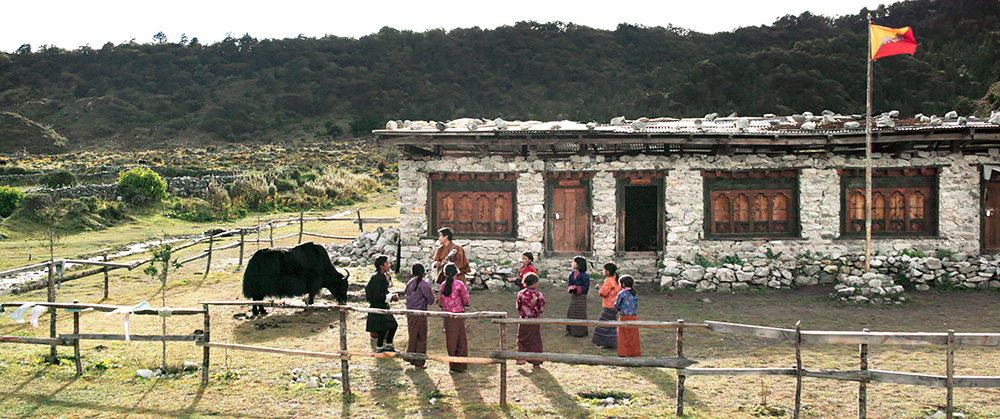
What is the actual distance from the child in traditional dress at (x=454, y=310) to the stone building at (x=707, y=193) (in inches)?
203

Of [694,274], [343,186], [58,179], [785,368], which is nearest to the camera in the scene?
[785,368]

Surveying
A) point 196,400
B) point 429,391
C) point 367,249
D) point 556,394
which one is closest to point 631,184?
point 367,249

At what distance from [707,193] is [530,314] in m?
6.58

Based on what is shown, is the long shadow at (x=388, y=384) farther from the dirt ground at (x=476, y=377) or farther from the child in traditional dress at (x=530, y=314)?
the child in traditional dress at (x=530, y=314)

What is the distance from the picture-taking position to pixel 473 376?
7.03 metres

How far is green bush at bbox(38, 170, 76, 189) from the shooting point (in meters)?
25.5

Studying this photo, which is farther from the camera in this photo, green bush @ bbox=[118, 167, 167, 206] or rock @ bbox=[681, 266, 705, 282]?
green bush @ bbox=[118, 167, 167, 206]

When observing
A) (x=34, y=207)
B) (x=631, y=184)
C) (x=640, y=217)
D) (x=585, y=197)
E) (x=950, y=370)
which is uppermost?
(x=631, y=184)

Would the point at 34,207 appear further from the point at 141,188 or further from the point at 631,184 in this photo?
the point at 631,184

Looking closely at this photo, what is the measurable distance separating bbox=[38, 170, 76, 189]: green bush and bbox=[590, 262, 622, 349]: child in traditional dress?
25.9 meters

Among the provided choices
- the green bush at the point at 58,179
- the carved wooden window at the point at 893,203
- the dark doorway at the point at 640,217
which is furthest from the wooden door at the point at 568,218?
the green bush at the point at 58,179

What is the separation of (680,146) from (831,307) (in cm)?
403

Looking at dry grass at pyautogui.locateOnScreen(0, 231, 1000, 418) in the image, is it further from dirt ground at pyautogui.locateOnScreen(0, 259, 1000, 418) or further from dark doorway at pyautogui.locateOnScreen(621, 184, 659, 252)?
dark doorway at pyautogui.locateOnScreen(621, 184, 659, 252)

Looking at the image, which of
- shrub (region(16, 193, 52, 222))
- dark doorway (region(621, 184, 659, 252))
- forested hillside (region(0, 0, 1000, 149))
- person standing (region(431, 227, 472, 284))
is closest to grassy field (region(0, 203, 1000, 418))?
person standing (region(431, 227, 472, 284))
